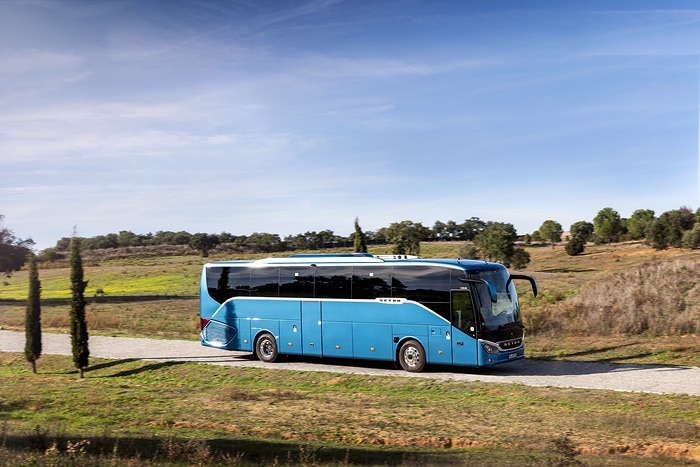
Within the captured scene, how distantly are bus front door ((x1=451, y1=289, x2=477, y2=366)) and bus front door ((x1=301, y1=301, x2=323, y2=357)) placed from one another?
5035 millimetres

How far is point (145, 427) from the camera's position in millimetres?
Result: 15766

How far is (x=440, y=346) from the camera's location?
20453 mm

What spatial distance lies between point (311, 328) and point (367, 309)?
2.46 m

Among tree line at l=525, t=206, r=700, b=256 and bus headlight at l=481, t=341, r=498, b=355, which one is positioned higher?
tree line at l=525, t=206, r=700, b=256

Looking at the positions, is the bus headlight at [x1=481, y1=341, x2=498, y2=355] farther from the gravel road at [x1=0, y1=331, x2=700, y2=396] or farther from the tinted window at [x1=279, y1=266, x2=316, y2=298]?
the tinted window at [x1=279, y1=266, x2=316, y2=298]

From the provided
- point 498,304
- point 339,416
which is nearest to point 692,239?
point 498,304

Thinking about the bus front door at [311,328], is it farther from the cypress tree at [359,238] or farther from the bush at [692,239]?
the bush at [692,239]

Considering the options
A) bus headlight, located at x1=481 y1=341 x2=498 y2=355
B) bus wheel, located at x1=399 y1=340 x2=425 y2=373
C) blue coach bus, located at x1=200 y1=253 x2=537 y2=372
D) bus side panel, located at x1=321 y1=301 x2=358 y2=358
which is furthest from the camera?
bus side panel, located at x1=321 y1=301 x2=358 y2=358

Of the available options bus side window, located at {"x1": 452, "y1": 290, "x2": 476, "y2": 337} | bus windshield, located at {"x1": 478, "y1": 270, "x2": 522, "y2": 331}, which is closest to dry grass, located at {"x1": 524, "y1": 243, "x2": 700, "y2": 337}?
bus windshield, located at {"x1": 478, "y1": 270, "x2": 522, "y2": 331}

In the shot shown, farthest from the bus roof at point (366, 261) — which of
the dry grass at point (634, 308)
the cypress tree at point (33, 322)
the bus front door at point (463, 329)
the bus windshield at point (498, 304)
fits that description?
the dry grass at point (634, 308)

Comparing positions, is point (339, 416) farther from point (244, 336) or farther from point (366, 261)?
point (244, 336)

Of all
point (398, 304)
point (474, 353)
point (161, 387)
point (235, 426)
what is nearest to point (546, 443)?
point (235, 426)

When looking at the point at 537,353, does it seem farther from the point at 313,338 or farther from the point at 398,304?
the point at 313,338

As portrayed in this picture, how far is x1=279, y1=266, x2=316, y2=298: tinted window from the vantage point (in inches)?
923
